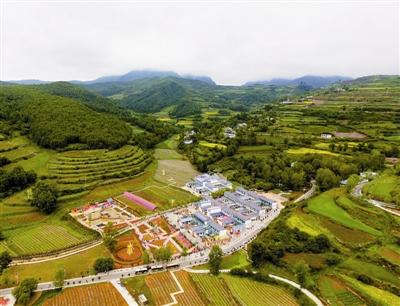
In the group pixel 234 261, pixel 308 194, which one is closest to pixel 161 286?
pixel 234 261

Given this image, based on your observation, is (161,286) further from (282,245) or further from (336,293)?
(336,293)

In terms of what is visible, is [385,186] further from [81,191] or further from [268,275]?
[81,191]

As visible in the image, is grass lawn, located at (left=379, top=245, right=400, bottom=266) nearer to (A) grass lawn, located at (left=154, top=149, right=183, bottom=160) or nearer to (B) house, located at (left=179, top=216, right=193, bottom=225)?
(B) house, located at (left=179, top=216, right=193, bottom=225)

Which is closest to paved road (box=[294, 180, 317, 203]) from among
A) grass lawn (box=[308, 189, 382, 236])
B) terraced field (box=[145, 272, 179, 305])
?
grass lawn (box=[308, 189, 382, 236])

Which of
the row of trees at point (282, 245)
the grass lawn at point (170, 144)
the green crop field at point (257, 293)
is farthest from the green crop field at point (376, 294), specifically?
the grass lawn at point (170, 144)

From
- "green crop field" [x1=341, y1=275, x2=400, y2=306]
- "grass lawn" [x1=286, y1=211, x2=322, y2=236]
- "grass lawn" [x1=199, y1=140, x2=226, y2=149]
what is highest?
"grass lawn" [x1=199, y1=140, x2=226, y2=149]

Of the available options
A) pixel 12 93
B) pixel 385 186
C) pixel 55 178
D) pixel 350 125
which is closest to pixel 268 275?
pixel 385 186

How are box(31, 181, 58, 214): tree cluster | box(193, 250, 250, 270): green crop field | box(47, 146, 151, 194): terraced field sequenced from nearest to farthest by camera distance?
1. box(193, 250, 250, 270): green crop field
2. box(31, 181, 58, 214): tree cluster
3. box(47, 146, 151, 194): terraced field

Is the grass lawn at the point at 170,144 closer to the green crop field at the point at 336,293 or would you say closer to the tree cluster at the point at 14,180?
the tree cluster at the point at 14,180
